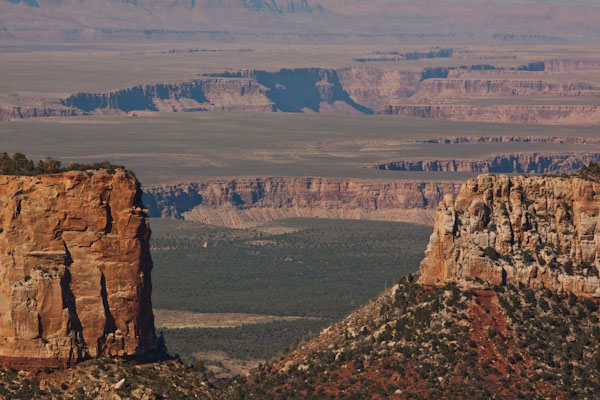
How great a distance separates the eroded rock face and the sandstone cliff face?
56.2ft

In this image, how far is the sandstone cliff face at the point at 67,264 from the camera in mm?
44031

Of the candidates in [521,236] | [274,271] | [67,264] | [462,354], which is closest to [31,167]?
[67,264]

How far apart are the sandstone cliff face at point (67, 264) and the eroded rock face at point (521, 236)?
56.2 feet

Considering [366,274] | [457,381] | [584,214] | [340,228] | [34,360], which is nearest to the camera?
[34,360]

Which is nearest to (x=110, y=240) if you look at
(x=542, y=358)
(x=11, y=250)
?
(x=11, y=250)

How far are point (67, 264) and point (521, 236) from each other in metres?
20.9

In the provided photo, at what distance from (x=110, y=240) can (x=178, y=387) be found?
5066 millimetres

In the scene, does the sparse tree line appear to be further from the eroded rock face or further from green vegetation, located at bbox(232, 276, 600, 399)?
the eroded rock face

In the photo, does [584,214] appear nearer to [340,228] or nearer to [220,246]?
[220,246]

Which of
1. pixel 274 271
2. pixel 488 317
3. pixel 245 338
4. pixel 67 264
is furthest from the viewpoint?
pixel 274 271

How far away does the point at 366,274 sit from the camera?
13638 centimetres

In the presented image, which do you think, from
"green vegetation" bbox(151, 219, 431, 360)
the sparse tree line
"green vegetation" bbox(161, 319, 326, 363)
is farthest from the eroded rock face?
"green vegetation" bbox(151, 219, 431, 360)

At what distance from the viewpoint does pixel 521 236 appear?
58.5 metres

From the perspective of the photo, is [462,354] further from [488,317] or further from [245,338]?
[245,338]
